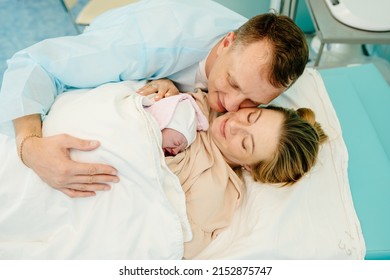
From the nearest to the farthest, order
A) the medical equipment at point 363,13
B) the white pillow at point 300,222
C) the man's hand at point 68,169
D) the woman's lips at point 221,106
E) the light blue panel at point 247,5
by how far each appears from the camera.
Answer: the man's hand at point 68,169
the white pillow at point 300,222
the woman's lips at point 221,106
the medical equipment at point 363,13
the light blue panel at point 247,5

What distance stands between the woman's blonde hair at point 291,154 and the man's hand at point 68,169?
0.45 m

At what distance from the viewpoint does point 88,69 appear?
1142 millimetres

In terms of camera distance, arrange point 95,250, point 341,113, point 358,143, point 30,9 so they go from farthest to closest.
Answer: point 30,9 → point 341,113 → point 358,143 → point 95,250

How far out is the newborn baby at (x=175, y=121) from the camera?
3.43ft

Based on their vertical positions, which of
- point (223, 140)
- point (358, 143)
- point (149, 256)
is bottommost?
point (358, 143)

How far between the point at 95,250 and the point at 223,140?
0.48 meters

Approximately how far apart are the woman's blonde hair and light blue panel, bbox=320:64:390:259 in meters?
0.22

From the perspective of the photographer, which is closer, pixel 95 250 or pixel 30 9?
→ pixel 95 250

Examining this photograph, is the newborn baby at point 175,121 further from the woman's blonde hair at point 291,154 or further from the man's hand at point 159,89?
the woman's blonde hair at point 291,154

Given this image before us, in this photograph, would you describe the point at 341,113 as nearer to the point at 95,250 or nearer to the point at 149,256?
the point at 149,256

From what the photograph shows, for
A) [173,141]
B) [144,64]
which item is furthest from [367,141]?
[144,64]

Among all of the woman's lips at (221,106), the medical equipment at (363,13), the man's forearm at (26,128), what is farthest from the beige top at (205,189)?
the medical equipment at (363,13)

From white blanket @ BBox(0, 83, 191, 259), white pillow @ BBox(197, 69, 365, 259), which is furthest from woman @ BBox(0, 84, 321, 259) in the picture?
white pillow @ BBox(197, 69, 365, 259)

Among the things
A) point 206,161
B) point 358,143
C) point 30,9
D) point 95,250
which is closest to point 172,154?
point 206,161
